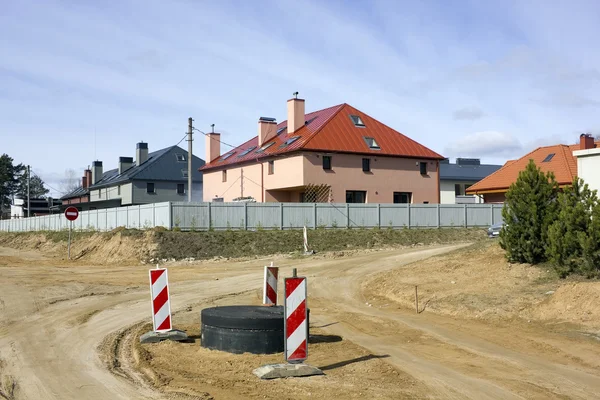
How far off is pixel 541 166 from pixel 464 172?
1039 inches

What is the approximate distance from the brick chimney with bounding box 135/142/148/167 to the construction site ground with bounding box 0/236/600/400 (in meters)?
52.1

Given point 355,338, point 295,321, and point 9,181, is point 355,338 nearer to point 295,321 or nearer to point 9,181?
point 295,321

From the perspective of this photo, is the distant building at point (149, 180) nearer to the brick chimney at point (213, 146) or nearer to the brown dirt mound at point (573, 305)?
the brick chimney at point (213, 146)

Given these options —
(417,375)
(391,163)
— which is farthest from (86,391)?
(391,163)

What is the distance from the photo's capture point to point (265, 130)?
164ft

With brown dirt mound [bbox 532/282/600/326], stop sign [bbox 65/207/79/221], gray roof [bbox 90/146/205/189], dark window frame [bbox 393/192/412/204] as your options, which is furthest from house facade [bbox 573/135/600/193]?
gray roof [bbox 90/146/205/189]

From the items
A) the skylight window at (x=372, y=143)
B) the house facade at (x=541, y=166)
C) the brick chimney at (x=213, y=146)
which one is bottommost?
the house facade at (x=541, y=166)

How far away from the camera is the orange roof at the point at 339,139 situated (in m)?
43.7

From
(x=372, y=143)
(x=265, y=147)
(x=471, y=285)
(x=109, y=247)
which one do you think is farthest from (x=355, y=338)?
(x=265, y=147)

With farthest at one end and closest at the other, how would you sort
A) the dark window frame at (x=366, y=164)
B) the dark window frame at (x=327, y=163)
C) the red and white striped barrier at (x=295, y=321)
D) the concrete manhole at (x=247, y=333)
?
the dark window frame at (x=366, y=164), the dark window frame at (x=327, y=163), the concrete manhole at (x=247, y=333), the red and white striped barrier at (x=295, y=321)

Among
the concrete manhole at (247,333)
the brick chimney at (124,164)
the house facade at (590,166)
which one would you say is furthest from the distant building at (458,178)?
the concrete manhole at (247,333)

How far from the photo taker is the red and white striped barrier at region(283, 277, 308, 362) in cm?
873

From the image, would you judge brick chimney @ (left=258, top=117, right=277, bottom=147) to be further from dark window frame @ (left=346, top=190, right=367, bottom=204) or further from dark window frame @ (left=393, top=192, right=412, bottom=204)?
dark window frame @ (left=393, top=192, right=412, bottom=204)

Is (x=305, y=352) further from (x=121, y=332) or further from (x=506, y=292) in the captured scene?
(x=506, y=292)
